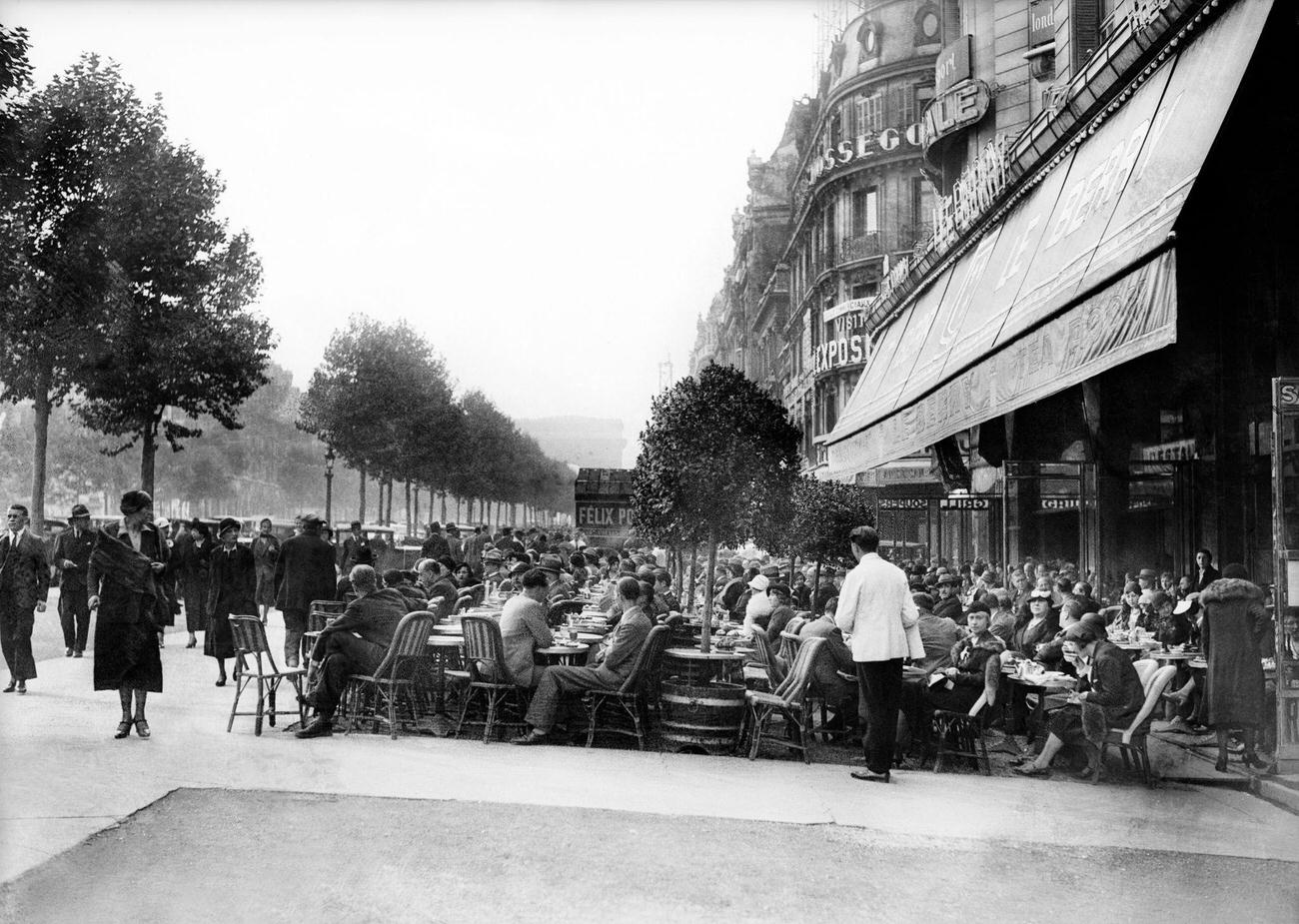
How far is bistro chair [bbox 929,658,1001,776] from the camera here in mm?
8438

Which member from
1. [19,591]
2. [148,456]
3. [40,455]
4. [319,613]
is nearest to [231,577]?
[319,613]

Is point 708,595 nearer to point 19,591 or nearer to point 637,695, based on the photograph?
point 637,695

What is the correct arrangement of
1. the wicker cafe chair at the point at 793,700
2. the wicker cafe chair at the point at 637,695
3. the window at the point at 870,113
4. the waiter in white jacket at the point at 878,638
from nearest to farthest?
the waiter in white jacket at the point at 878,638 → the wicker cafe chair at the point at 793,700 → the wicker cafe chair at the point at 637,695 → the window at the point at 870,113

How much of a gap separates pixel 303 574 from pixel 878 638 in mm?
7159

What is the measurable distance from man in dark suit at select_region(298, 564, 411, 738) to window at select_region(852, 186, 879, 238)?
3480cm

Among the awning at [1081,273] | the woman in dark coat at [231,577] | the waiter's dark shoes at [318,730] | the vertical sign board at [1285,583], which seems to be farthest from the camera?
the woman in dark coat at [231,577]

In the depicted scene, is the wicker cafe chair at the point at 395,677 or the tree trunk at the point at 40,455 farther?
the tree trunk at the point at 40,455

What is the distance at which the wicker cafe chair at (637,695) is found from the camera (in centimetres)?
862

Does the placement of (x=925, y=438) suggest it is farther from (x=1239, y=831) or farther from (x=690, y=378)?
(x=690, y=378)

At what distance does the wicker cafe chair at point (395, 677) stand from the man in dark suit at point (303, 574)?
3.07 meters

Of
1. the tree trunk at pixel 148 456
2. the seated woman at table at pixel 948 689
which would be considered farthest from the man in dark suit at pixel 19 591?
the tree trunk at pixel 148 456

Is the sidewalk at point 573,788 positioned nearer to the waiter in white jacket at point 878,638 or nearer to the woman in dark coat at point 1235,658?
the waiter in white jacket at point 878,638

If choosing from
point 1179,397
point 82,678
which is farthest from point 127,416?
point 1179,397

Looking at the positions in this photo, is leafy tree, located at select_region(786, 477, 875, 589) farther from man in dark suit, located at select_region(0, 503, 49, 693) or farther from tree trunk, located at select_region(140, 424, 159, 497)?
man in dark suit, located at select_region(0, 503, 49, 693)
